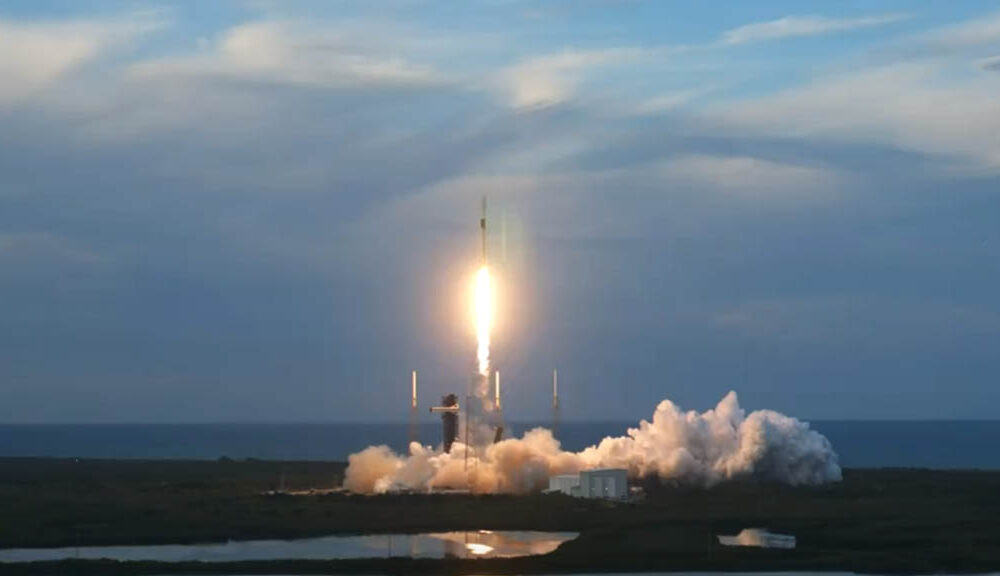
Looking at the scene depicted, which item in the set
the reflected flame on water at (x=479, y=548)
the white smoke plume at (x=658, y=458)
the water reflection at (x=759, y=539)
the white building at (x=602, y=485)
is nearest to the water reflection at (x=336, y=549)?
the reflected flame on water at (x=479, y=548)

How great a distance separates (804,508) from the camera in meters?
106

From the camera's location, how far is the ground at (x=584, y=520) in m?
79.4

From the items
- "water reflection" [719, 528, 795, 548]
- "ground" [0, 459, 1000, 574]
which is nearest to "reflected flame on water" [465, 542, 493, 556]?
"ground" [0, 459, 1000, 574]

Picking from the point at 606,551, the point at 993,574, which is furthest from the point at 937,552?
the point at 606,551

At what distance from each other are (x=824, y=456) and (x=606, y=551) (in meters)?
45.9

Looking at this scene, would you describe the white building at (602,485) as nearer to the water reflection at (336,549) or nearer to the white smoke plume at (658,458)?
the white smoke plume at (658,458)

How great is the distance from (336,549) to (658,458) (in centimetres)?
4004

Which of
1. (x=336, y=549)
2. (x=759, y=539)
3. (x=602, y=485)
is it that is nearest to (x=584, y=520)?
(x=602, y=485)

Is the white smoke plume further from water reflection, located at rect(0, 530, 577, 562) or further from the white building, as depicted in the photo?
water reflection, located at rect(0, 530, 577, 562)

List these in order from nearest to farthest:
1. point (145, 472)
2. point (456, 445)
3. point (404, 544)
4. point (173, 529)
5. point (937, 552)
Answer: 1. point (937, 552)
2. point (404, 544)
3. point (173, 529)
4. point (456, 445)
5. point (145, 472)

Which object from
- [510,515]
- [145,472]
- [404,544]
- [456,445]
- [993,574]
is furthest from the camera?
[145,472]

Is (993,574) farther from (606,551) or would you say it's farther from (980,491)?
(980,491)

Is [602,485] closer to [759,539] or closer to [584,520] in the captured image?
[584,520]

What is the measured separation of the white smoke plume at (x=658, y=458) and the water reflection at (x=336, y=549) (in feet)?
74.7
